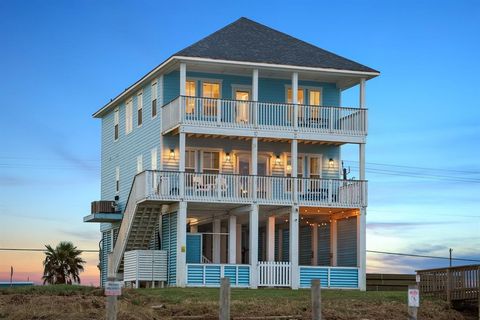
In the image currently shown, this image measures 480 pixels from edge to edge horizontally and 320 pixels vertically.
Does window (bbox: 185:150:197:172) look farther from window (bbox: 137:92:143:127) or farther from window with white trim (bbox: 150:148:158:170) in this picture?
window (bbox: 137:92:143:127)

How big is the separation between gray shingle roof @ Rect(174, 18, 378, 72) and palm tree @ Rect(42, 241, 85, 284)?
16.2 m

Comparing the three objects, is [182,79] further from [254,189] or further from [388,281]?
[388,281]

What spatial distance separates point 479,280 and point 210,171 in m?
14.9

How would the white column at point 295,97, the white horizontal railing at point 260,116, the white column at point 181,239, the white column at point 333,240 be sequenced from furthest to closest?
the white column at point 333,240 → the white column at point 295,97 → the white horizontal railing at point 260,116 → the white column at point 181,239

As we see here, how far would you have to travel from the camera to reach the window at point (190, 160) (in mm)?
48562

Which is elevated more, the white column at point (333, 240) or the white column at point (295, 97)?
the white column at point (295, 97)

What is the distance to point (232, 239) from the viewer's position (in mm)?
47062

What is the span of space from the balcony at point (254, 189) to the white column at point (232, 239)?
5.98 feet

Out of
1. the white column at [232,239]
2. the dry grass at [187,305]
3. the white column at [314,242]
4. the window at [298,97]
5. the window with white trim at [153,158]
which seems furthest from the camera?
the white column at [314,242]

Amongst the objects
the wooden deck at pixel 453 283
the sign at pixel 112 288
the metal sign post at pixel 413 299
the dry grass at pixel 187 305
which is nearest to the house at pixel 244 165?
the wooden deck at pixel 453 283

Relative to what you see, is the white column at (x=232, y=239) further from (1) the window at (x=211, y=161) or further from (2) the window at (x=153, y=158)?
(2) the window at (x=153, y=158)

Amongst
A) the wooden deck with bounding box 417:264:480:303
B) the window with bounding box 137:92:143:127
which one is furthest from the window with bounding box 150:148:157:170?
the wooden deck with bounding box 417:264:480:303

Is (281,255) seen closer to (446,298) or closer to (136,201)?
(136,201)

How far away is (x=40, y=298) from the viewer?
34.1 metres
